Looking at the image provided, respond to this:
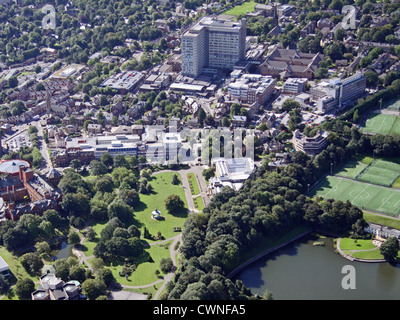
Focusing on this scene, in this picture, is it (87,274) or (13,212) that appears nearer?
(87,274)

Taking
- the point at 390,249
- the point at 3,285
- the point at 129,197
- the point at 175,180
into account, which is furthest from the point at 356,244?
the point at 3,285

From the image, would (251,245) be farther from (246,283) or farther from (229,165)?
(229,165)

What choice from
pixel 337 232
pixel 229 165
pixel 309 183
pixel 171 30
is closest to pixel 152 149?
pixel 229 165

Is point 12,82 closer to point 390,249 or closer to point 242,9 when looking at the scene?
point 242,9

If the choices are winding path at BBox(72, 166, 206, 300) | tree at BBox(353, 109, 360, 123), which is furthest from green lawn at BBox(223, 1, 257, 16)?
winding path at BBox(72, 166, 206, 300)

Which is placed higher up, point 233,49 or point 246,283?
point 233,49

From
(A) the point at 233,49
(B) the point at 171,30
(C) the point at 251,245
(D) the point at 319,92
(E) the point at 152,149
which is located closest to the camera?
(C) the point at 251,245
